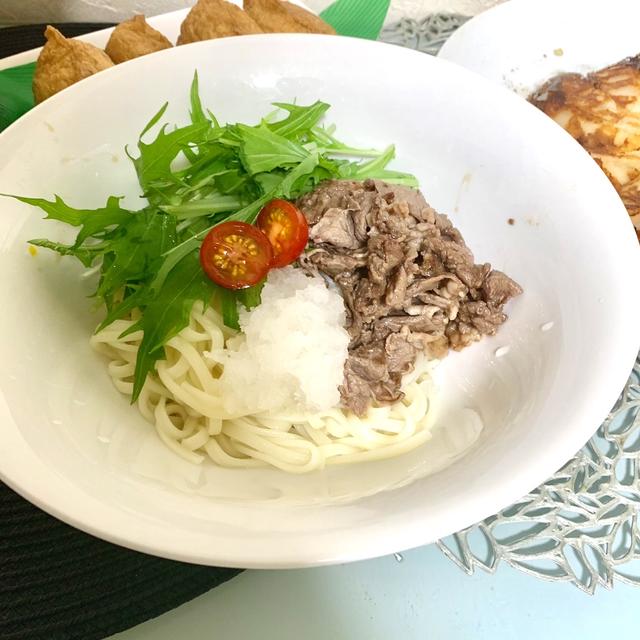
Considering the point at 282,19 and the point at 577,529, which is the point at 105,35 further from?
the point at 577,529

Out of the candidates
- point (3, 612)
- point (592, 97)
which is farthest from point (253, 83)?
point (3, 612)

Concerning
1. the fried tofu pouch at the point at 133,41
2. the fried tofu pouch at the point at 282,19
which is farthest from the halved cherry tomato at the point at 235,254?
the fried tofu pouch at the point at 282,19

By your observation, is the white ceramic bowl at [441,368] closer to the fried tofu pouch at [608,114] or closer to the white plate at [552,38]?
the fried tofu pouch at [608,114]

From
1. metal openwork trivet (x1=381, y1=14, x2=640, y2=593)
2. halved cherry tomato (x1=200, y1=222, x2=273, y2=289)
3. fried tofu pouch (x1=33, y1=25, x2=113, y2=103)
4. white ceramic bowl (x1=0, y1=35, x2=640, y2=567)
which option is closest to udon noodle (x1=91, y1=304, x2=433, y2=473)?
white ceramic bowl (x1=0, y1=35, x2=640, y2=567)

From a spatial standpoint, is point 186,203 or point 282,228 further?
point 186,203

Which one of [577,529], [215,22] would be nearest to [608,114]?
[215,22]

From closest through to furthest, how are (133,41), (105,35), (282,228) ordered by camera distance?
(282,228), (133,41), (105,35)

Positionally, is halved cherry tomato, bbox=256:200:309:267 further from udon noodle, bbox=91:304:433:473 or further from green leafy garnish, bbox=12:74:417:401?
udon noodle, bbox=91:304:433:473
